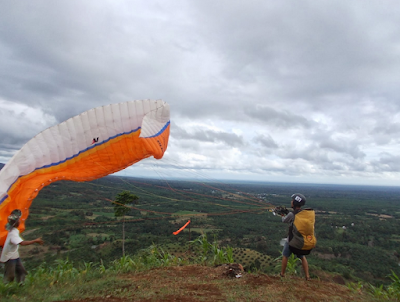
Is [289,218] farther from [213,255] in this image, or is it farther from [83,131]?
[83,131]

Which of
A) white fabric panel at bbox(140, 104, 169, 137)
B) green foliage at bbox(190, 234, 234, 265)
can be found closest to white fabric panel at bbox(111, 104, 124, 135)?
white fabric panel at bbox(140, 104, 169, 137)

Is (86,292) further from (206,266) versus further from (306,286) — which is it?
(306,286)

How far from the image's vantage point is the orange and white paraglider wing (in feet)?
15.9

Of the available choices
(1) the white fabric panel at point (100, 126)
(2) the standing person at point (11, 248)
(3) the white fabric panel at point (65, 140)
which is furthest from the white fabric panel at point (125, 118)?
(2) the standing person at point (11, 248)

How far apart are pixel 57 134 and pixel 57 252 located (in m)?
15.9

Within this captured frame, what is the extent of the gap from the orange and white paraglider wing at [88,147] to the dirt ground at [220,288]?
8.40 ft

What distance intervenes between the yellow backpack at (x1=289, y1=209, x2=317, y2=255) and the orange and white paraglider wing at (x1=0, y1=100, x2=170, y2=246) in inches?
138

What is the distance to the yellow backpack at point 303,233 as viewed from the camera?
4.32 meters

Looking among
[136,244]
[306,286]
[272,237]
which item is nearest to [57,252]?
[136,244]

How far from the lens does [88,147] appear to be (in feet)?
19.2

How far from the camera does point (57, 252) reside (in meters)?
17.4

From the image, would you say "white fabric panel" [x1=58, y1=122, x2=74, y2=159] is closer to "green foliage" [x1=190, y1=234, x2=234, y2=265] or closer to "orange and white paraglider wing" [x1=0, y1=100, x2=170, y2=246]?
"orange and white paraglider wing" [x1=0, y1=100, x2=170, y2=246]

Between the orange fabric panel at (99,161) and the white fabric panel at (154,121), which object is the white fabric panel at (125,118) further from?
the white fabric panel at (154,121)

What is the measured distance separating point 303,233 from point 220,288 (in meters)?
1.78
